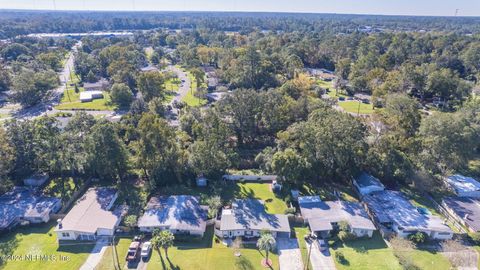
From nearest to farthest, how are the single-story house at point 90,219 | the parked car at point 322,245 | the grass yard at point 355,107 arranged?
the parked car at point 322,245 → the single-story house at point 90,219 → the grass yard at point 355,107

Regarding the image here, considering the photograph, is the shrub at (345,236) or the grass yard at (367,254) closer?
the grass yard at (367,254)

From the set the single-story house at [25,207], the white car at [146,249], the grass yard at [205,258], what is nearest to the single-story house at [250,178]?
the grass yard at [205,258]

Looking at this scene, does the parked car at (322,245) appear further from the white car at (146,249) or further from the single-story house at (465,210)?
the white car at (146,249)

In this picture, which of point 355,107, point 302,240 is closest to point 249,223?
point 302,240

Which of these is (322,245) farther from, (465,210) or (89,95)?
(89,95)

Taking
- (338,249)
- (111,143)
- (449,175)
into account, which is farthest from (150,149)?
(449,175)

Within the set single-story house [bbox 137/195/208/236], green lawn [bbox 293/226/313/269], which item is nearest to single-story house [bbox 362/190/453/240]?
green lawn [bbox 293/226/313/269]

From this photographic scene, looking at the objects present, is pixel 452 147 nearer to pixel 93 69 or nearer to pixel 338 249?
pixel 338 249
